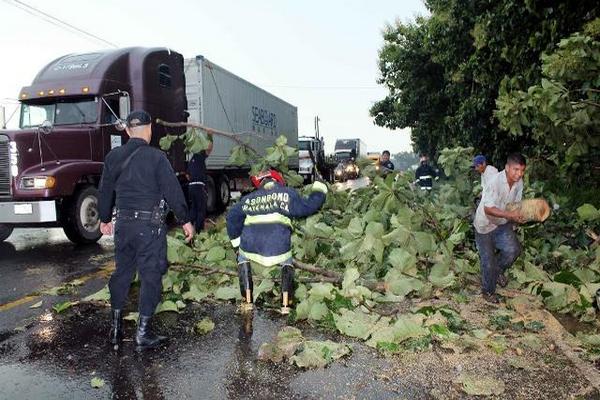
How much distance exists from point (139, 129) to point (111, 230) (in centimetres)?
90

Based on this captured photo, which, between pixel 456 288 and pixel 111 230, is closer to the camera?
pixel 111 230

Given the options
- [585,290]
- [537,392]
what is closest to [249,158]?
[585,290]

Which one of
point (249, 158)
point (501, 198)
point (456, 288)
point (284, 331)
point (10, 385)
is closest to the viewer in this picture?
point (10, 385)

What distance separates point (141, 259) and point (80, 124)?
22.3ft

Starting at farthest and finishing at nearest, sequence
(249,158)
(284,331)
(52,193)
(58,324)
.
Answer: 1. (52,193)
2. (249,158)
3. (58,324)
4. (284,331)

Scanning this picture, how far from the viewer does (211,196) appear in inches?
578

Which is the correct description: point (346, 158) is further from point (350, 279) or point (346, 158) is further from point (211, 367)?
point (211, 367)

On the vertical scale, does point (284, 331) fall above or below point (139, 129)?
below

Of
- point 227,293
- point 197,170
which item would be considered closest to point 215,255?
point 227,293

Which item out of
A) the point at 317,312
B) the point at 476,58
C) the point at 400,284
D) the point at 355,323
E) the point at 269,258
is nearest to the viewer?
the point at 355,323

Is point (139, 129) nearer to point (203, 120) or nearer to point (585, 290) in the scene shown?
point (585, 290)

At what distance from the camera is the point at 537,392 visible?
3209 mm

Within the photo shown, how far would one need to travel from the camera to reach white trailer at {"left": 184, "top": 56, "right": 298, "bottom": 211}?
13.2 m

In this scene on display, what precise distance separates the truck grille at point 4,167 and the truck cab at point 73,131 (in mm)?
18
